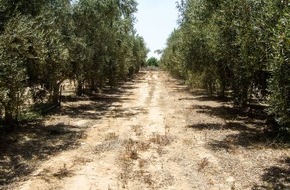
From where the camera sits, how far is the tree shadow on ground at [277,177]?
13094 mm

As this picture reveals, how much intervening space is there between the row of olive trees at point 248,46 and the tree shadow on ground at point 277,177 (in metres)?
1.85

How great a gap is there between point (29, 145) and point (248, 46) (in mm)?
12080

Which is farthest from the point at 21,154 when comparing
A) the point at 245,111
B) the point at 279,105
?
the point at 245,111

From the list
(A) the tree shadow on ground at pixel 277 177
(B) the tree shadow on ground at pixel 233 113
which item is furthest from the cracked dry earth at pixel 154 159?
(B) the tree shadow on ground at pixel 233 113

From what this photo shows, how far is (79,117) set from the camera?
2770 centimetres

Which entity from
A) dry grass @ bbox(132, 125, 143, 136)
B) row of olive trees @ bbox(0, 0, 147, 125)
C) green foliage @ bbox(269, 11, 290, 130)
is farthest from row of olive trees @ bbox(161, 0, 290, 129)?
row of olive trees @ bbox(0, 0, 147, 125)

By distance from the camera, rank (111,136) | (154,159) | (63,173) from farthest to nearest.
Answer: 1. (111,136)
2. (154,159)
3. (63,173)

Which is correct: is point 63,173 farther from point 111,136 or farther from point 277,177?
point 277,177

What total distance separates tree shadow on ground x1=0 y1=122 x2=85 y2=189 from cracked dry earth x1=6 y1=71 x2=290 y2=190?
56cm

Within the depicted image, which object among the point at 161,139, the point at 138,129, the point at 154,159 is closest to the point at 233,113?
the point at 138,129

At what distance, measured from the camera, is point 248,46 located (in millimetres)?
19859

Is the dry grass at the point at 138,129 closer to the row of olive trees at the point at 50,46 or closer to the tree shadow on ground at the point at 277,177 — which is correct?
the row of olive trees at the point at 50,46

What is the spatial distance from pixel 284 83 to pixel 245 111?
15.5 metres

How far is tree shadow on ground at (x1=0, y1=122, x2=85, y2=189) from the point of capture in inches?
592
